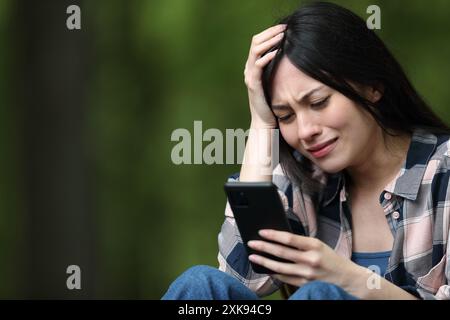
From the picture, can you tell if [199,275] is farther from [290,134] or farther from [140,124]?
[140,124]

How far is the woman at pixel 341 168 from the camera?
265 cm

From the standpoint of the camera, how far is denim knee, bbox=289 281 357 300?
92.5 inches

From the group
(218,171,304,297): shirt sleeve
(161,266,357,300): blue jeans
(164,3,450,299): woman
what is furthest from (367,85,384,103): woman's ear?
(161,266,357,300): blue jeans

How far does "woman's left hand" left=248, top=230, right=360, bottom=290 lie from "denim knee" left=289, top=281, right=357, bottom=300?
20 centimetres

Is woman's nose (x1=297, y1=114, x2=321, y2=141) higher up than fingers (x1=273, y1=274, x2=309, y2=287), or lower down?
higher up

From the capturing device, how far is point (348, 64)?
2.85 meters

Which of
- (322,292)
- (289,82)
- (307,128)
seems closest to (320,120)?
(307,128)

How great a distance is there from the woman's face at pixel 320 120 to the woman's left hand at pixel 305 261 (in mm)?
326

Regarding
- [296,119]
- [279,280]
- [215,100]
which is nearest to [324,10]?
Result: [296,119]

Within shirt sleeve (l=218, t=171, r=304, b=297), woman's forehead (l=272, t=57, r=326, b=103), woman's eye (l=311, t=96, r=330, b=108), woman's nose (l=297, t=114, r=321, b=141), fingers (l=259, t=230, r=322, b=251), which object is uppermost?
woman's forehead (l=272, t=57, r=326, b=103)

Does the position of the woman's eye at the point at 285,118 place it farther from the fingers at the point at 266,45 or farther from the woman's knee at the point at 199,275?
the woman's knee at the point at 199,275

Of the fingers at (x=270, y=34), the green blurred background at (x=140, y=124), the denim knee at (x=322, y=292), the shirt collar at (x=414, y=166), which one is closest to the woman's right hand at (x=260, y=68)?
the fingers at (x=270, y=34)

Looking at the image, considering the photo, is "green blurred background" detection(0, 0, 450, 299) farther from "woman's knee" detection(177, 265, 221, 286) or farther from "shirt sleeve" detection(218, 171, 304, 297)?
"woman's knee" detection(177, 265, 221, 286)

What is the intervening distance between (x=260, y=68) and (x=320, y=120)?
28 centimetres
